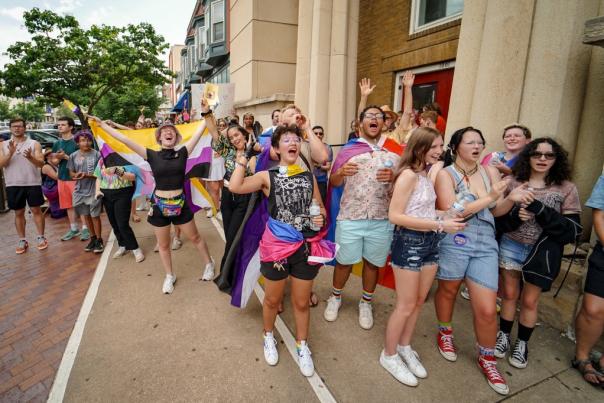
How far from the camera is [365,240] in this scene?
10.1 feet

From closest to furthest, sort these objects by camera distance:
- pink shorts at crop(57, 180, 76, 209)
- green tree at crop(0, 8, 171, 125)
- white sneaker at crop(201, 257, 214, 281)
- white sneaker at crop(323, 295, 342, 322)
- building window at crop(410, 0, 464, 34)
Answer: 1. white sneaker at crop(323, 295, 342, 322)
2. white sneaker at crop(201, 257, 214, 281)
3. pink shorts at crop(57, 180, 76, 209)
4. building window at crop(410, 0, 464, 34)
5. green tree at crop(0, 8, 171, 125)

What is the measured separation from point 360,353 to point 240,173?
6.41ft

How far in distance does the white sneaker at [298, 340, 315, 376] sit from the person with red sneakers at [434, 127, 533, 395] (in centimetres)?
131

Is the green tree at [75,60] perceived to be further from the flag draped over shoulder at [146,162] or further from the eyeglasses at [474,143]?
the eyeglasses at [474,143]

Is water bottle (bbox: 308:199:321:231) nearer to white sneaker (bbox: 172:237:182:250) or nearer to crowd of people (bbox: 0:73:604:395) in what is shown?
crowd of people (bbox: 0:73:604:395)

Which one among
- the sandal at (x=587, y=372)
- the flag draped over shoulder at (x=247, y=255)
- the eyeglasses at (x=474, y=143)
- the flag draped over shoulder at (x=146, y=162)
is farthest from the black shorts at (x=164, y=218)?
the sandal at (x=587, y=372)

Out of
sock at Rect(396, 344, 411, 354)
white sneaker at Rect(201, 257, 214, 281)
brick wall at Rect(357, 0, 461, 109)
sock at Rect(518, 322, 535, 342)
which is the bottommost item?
white sneaker at Rect(201, 257, 214, 281)

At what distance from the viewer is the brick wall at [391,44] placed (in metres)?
6.13

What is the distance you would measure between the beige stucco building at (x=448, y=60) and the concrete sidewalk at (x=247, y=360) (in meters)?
2.09

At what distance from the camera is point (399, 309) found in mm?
2561

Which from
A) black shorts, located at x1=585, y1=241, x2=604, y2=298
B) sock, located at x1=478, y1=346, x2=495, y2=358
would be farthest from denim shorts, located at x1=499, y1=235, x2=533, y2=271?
sock, located at x1=478, y1=346, x2=495, y2=358

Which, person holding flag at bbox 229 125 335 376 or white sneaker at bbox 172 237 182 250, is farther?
white sneaker at bbox 172 237 182 250

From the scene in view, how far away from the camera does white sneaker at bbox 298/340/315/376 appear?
2645 millimetres

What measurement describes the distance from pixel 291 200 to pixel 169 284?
2408mm
